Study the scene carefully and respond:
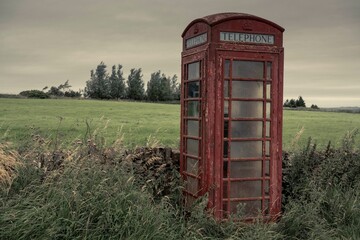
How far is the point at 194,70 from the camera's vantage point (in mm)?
6992

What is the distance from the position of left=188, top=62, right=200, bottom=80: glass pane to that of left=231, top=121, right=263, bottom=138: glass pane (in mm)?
855

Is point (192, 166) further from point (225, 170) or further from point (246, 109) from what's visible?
point (246, 109)

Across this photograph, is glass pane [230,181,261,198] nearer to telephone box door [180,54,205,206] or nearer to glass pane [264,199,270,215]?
glass pane [264,199,270,215]

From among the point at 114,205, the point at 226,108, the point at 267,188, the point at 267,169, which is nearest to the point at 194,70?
the point at 226,108

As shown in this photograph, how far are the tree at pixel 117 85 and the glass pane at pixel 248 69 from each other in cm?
5390

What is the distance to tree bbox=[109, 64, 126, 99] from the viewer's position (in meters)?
60.7

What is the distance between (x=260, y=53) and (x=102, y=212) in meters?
3.14

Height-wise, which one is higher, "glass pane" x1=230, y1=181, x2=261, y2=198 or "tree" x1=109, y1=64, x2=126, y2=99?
"tree" x1=109, y1=64, x2=126, y2=99

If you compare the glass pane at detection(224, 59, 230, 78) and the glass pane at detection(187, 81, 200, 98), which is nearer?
the glass pane at detection(224, 59, 230, 78)

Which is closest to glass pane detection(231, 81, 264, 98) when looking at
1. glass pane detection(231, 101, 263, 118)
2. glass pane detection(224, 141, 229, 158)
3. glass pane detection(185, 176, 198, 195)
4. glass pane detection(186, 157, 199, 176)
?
glass pane detection(231, 101, 263, 118)

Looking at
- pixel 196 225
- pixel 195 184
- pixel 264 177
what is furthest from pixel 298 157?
pixel 196 225

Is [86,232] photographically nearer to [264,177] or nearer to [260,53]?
[264,177]

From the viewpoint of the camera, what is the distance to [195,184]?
22.8ft

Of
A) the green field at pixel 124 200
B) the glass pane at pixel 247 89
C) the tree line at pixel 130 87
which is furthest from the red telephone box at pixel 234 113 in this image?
the tree line at pixel 130 87
